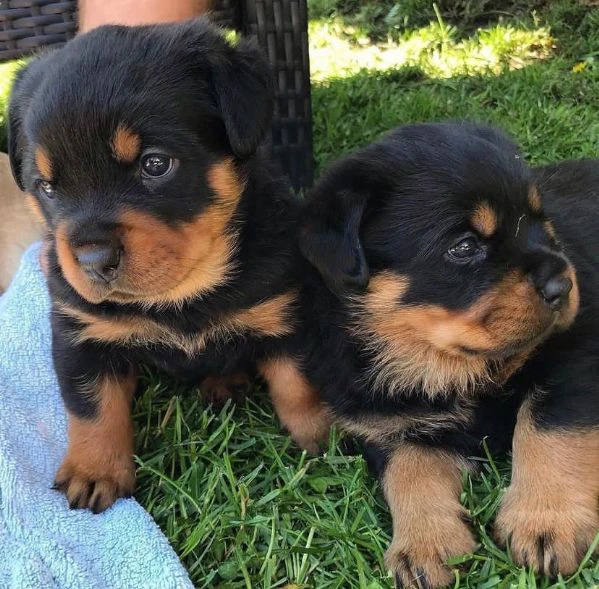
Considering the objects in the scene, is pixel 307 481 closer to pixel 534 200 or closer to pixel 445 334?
pixel 445 334

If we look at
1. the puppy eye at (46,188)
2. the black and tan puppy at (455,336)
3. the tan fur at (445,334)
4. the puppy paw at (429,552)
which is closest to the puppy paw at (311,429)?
the black and tan puppy at (455,336)

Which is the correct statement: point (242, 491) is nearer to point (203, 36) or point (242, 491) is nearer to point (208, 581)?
point (208, 581)

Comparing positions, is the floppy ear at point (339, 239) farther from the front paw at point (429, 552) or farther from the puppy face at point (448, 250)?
the front paw at point (429, 552)

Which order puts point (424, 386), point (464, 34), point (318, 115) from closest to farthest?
1. point (424, 386)
2. point (318, 115)
3. point (464, 34)

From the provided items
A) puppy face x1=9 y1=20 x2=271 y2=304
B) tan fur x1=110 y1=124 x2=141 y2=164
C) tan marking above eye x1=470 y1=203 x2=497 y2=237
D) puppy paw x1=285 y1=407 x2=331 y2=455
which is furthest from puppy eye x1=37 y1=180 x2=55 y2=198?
tan marking above eye x1=470 y1=203 x2=497 y2=237

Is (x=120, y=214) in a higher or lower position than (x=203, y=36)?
lower

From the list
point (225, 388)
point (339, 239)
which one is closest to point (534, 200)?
point (339, 239)

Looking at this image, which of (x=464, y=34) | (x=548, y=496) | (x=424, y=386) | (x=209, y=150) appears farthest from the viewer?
(x=464, y=34)

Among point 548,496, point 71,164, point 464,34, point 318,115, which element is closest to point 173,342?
point 71,164

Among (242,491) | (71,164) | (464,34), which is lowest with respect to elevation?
(464,34)
